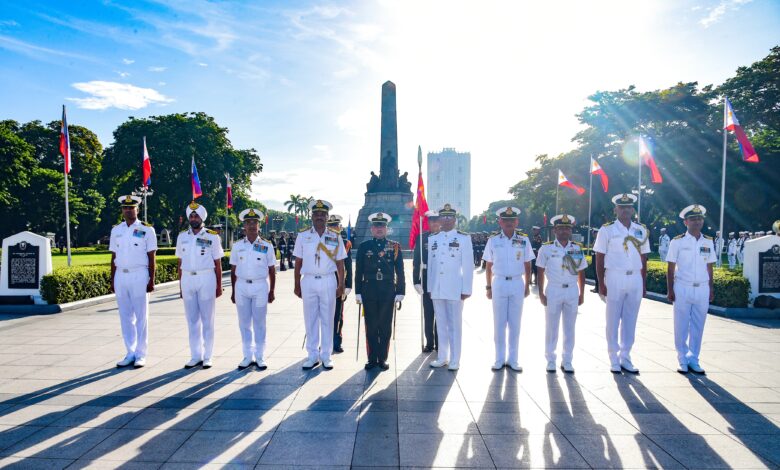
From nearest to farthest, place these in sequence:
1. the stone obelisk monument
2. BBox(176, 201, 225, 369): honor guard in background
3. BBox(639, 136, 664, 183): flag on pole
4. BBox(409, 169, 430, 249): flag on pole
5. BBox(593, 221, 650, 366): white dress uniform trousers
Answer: BBox(593, 221, 650, 366): white dress uniform trousers
BBox(176, 201, 225, 369): honor guard in background
BBox(409, 169, 430, 249): flag on pole
BBox(639, 136, 664, 183): flag on pole
the stone obelisk monument

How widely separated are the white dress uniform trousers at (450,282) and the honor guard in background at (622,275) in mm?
1712

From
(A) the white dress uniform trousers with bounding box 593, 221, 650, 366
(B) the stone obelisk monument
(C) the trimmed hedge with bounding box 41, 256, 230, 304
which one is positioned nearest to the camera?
(A) the white dress uniform trousers with bounding box 593, 221, 650, 366

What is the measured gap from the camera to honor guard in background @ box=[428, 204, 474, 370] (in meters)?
6.04

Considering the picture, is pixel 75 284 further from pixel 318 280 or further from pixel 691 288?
pixel 691 288

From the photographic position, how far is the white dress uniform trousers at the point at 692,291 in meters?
6.01

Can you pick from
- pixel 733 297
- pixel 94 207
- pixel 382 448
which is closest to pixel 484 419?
pixel 382 448

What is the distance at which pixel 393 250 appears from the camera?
20.2ft

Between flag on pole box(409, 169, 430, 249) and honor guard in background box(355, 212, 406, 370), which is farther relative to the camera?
flag on pole box(409, 169, 430, 249)

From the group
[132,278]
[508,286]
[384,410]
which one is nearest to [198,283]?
[132,278]

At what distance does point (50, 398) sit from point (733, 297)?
12225 millimetres

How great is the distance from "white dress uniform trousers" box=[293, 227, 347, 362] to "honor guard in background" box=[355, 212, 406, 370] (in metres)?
0.34

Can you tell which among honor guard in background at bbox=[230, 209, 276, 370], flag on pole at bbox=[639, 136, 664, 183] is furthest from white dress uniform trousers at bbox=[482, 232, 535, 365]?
flag on pole at bbox=[639, 136, 664, 183]

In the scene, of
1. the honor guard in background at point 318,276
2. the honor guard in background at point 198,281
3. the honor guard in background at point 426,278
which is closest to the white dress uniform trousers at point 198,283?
the honor guard in background at point 198,281

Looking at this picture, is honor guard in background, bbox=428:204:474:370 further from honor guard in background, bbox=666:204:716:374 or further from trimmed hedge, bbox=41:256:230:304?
trimmed hedge, bbox=41:256:230:304
